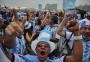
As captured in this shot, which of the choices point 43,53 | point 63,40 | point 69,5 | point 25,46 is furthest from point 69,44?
point 69,5

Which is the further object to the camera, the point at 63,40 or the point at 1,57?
the point at 63,40

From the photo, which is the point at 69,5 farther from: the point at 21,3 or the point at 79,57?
the point at 21,3

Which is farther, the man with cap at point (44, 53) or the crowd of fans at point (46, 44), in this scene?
the man with cap at point (44, 53)

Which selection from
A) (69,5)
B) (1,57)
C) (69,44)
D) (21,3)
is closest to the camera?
(1,57)

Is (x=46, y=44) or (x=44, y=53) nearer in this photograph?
(x=44, y=53)

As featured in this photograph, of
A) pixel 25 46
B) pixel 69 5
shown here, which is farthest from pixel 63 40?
pixel 69 5

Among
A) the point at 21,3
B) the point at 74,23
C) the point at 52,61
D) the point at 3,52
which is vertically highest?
the point at 74,23

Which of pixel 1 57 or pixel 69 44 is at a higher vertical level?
pixel 1 57

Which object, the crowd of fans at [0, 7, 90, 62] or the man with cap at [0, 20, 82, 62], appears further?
the man with cap at [0, 20, 82, 62]

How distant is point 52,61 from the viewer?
233 inches

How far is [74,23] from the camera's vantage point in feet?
17.2

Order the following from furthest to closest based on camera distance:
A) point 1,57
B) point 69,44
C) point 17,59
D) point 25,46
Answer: point 25,46 < point 69,44 < point 17,59 < point 1,57

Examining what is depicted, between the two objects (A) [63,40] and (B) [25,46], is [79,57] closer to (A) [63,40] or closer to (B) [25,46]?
(A) [63,40]

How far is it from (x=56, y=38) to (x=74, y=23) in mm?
3126
